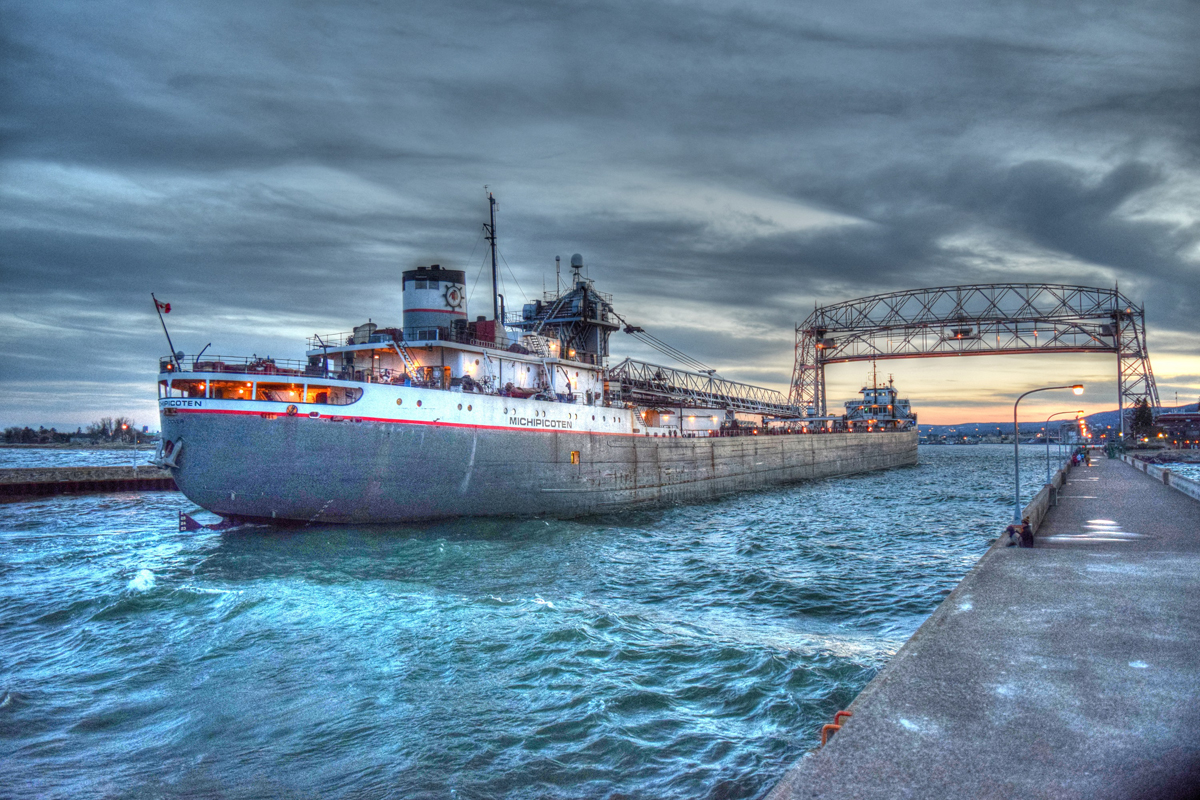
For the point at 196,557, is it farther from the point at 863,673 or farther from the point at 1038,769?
the point at 1038,769

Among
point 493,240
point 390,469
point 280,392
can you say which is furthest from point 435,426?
point 493,240

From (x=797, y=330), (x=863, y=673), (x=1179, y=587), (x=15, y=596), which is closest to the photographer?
(x=863, y=673)

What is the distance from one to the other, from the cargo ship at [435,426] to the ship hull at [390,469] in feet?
0.18

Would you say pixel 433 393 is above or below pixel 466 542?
above

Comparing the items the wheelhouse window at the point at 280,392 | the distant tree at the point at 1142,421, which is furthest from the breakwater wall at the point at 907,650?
the distant tree at the point at 1142,421

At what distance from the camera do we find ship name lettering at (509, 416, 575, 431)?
28125mm

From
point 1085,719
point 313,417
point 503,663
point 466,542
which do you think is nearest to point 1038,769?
point 1085,719

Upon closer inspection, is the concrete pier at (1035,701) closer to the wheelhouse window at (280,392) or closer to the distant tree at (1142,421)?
the wheelhouse window at (280,392)

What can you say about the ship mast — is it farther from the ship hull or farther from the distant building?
the distant building

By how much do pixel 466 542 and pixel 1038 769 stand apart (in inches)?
770

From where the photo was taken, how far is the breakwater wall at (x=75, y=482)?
4531cm

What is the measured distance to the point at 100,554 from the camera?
2431 centimetres

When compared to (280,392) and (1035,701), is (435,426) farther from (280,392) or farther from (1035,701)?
(1035,701)

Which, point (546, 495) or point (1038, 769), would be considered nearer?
point (1038, 769)
